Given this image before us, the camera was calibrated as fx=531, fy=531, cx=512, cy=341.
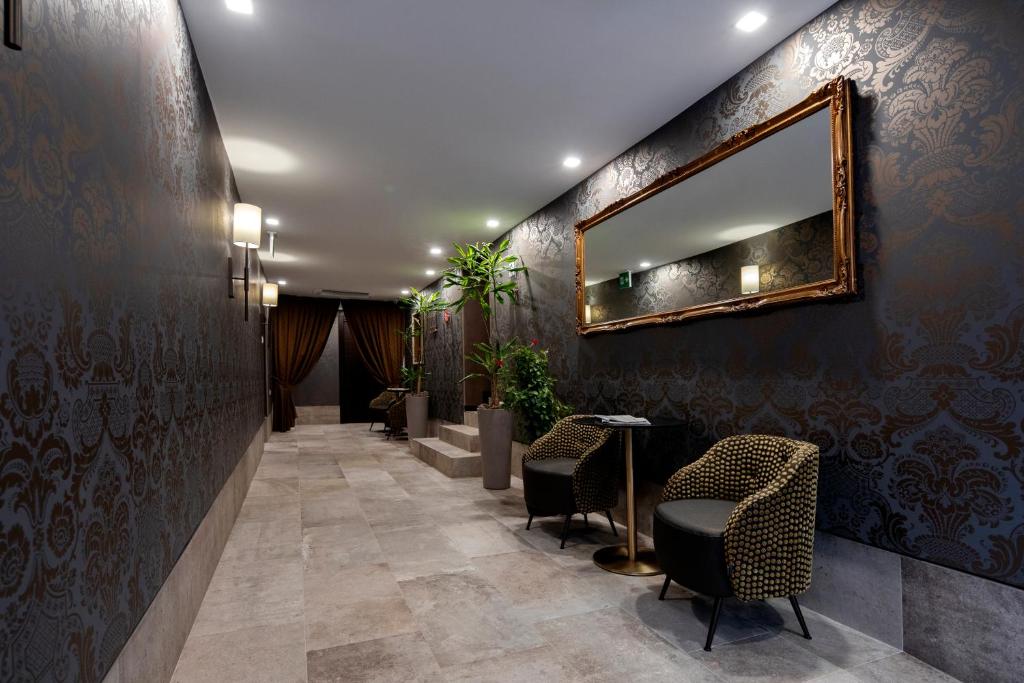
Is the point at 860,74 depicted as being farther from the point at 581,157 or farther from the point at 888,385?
the point at 581,157

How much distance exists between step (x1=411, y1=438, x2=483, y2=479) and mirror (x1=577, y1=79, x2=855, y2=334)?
8.45 feet

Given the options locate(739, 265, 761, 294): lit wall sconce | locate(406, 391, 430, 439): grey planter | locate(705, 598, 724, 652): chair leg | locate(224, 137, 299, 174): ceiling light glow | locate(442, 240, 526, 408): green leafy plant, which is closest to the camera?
locate(705, 598, 724, 652): chair leg

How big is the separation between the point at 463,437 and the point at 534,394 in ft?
7.10

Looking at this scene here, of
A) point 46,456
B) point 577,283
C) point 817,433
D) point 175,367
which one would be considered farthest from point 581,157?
point 46,456

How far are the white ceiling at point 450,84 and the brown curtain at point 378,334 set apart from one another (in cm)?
666

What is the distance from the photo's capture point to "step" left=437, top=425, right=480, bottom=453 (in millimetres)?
6543

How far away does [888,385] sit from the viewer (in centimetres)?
228

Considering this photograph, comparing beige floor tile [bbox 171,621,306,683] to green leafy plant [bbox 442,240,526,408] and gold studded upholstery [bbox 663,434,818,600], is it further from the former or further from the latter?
green leafy plant [bbox 442,240,526,408]

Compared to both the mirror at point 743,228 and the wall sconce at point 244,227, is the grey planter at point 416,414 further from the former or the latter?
the mirror at point 743,228

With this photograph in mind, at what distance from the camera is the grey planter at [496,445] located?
17.4 feet

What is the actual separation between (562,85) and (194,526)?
3.18 meters

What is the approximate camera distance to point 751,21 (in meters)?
2.65

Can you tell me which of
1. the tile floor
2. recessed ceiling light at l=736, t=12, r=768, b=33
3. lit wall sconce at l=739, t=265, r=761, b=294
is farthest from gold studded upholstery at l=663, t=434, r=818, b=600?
recessed ceiling light at l=736, t=12, r=768, b=33

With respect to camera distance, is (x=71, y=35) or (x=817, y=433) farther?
(x=817, y=433)
